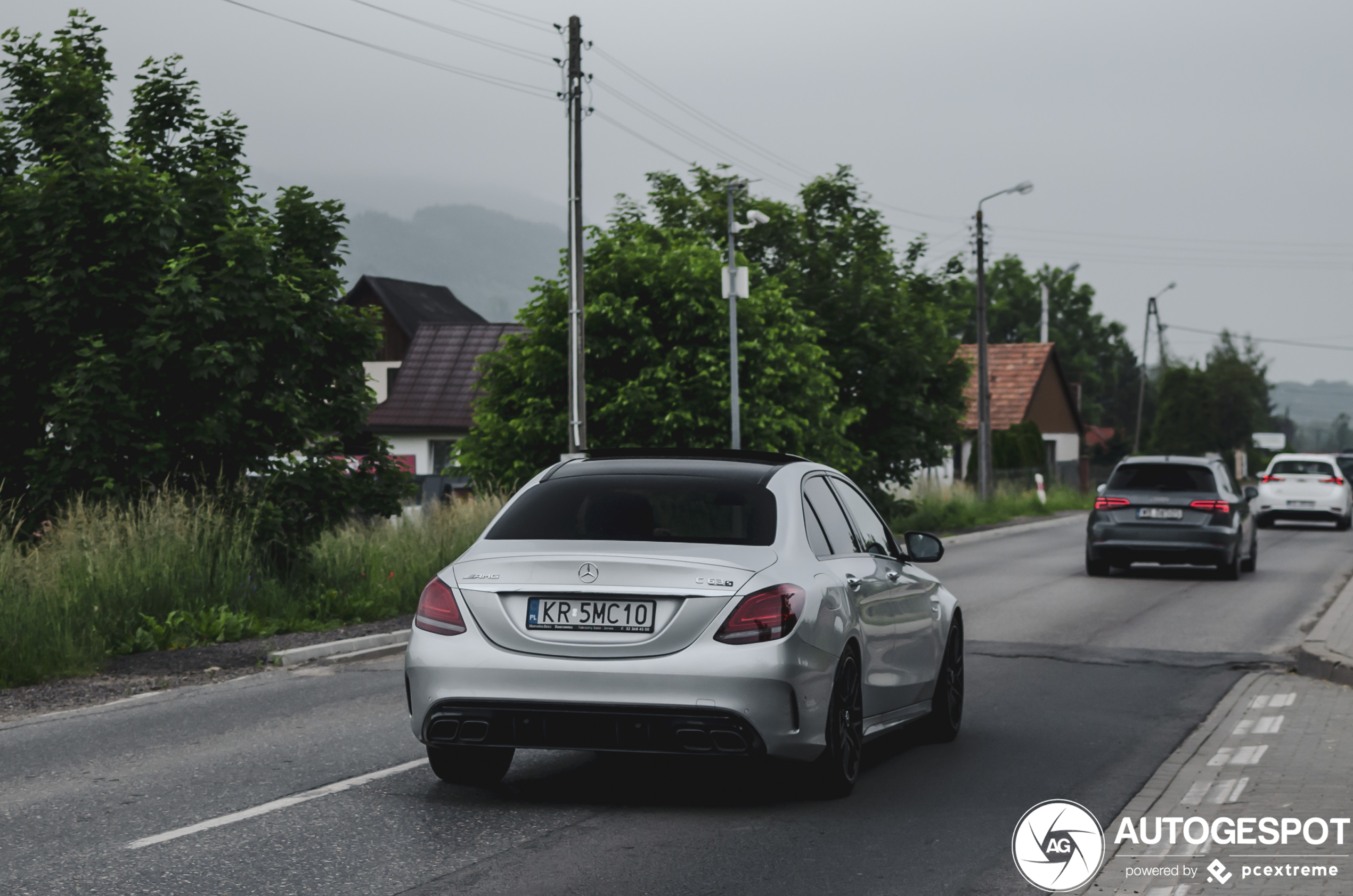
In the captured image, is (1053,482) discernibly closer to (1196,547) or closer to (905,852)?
(1196,547)

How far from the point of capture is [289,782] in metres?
7.54

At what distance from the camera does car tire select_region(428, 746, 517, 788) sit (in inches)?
285

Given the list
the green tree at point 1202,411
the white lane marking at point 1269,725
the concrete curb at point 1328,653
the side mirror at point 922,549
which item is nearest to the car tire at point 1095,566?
the concrete curb at point 1328,653

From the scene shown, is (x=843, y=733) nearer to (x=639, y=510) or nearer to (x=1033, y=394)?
(x=639, y=510)

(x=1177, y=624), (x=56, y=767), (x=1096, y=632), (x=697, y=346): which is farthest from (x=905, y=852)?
(x=697, y=346)

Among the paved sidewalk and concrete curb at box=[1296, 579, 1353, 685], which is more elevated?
the paved sidewalk

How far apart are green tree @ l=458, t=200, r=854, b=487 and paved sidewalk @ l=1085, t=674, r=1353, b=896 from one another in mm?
18075

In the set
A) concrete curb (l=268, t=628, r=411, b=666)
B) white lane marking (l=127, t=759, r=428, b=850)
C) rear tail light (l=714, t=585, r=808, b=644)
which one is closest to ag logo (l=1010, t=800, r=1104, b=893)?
rear tail light (l=714, t=585, r=808, b=644)

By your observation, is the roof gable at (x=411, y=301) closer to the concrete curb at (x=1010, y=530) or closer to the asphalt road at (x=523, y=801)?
the concrete curb at (x=1010, y=530)

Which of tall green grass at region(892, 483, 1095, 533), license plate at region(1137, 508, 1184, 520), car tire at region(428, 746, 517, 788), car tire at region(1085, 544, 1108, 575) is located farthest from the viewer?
tall green grass at region(892, 483, 1095, 533)

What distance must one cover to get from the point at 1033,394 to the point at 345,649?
209 ft

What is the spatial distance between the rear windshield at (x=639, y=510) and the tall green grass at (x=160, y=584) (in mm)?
5700

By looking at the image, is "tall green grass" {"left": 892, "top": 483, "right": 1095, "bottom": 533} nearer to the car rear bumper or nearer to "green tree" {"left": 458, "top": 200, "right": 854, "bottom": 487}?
"green tree" {"left": 458, "top": 200, "right": 854, "bottom": 487}

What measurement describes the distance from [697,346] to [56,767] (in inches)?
826
